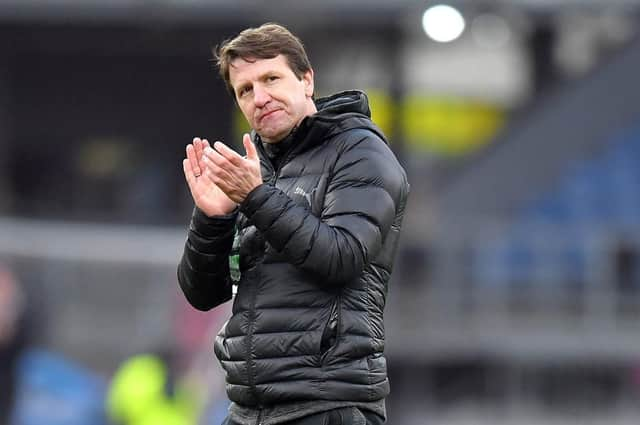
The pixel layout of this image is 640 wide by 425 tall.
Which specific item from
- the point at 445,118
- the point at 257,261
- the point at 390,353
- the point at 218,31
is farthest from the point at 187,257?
the point at 445,118

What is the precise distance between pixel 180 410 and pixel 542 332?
812cm

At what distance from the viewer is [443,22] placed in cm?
1867

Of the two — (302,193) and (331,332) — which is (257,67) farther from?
(331,332)

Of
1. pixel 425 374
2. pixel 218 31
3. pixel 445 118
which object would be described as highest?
pixel 218 31

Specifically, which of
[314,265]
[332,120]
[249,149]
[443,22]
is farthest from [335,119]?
[443,22]

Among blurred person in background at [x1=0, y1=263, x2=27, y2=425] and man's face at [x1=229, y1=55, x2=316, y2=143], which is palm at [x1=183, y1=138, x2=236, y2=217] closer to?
man's face at [x1=229, y1=55, x2=316, y2=143]

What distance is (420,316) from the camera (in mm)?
17812

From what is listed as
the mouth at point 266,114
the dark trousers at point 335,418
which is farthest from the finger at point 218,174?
the dark trousers at point 335,418

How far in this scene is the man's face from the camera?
390 cm

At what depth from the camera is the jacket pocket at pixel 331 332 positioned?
3811 mm

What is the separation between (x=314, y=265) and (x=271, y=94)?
0.47m

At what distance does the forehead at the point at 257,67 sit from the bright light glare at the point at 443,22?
14.2 metres

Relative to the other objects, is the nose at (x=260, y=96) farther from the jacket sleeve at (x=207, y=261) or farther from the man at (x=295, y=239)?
the jacket sleeve at (x=207, y=261)

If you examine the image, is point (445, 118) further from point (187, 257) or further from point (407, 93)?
point (187, 257)
